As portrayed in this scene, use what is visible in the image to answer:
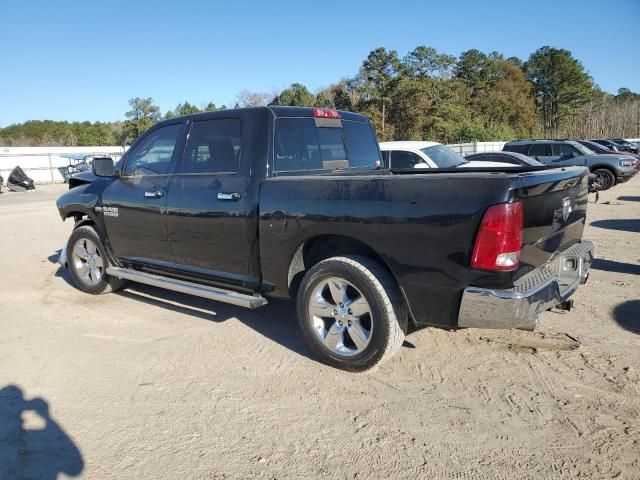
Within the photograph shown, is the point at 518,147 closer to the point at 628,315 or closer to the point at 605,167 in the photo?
the point at 605,167

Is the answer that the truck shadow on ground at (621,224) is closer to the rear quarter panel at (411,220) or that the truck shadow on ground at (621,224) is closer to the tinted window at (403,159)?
the tinted window at (403,159)

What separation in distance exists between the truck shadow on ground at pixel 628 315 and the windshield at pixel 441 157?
6.06 m

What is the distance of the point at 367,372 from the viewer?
368cm

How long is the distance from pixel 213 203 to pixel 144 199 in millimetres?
1061

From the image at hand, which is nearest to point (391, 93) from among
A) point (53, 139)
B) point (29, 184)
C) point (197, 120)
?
point (29, 184)

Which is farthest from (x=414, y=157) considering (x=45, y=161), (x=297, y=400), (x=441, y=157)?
(x=45, y=161)

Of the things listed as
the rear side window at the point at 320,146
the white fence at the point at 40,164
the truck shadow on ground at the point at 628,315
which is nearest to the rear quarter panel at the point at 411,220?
the rear side window at the point at 320,146

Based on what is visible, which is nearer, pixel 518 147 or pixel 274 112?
pixel 274 112

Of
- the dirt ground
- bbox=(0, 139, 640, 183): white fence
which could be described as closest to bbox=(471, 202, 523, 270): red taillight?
the dirt ground

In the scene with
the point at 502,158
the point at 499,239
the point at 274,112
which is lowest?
the point at 499,239

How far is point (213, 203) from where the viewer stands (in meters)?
4.29

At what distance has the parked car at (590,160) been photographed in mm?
16406

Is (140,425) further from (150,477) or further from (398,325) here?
(398,325)

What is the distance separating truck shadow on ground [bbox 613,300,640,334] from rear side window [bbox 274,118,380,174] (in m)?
2.71
